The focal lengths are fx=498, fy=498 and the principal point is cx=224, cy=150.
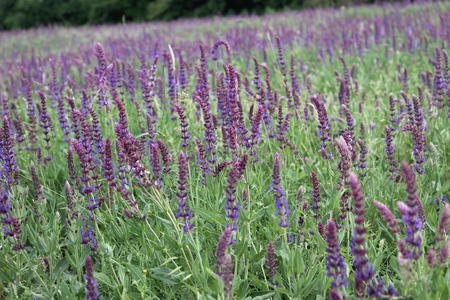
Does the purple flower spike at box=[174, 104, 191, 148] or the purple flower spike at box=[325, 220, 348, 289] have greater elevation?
the purple flower spike at box=[174, 104, 191, 148]

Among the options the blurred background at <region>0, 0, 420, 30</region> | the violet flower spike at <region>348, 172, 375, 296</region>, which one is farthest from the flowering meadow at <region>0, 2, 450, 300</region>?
the blurred background at <region>0, 0, 420, 30</region>

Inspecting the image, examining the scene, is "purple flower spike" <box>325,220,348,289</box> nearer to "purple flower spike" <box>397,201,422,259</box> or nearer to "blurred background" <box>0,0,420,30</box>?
"purple flower spike" <box>397,201,422,259</box>

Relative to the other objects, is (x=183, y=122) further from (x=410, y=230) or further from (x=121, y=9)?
(x=121, y=9)

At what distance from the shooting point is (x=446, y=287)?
217 cm

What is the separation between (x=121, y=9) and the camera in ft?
104

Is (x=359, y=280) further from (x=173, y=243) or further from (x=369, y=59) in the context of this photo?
(x=369, y=59)

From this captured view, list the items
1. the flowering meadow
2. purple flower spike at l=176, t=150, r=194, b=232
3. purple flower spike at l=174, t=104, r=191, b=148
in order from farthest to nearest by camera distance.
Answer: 1. purple flower spike at l=174, t=104, r=191, b=148
2. purple flower spike at l=176, t=150, r=194, b=232
3. the flowering meadow

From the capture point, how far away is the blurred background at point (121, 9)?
26.8 meters

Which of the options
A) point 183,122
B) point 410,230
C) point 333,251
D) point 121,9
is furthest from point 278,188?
point 121,9

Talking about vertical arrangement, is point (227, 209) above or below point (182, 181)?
below

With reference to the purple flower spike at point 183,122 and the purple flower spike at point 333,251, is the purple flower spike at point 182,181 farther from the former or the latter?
the purple flower spike at point 333,251

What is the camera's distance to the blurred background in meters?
26.8

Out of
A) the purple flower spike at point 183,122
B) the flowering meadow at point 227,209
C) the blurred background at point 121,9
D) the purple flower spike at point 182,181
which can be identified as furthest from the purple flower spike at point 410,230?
the blurred background at point 121,9

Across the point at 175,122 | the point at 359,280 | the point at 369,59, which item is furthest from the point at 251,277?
the point at 369,59
